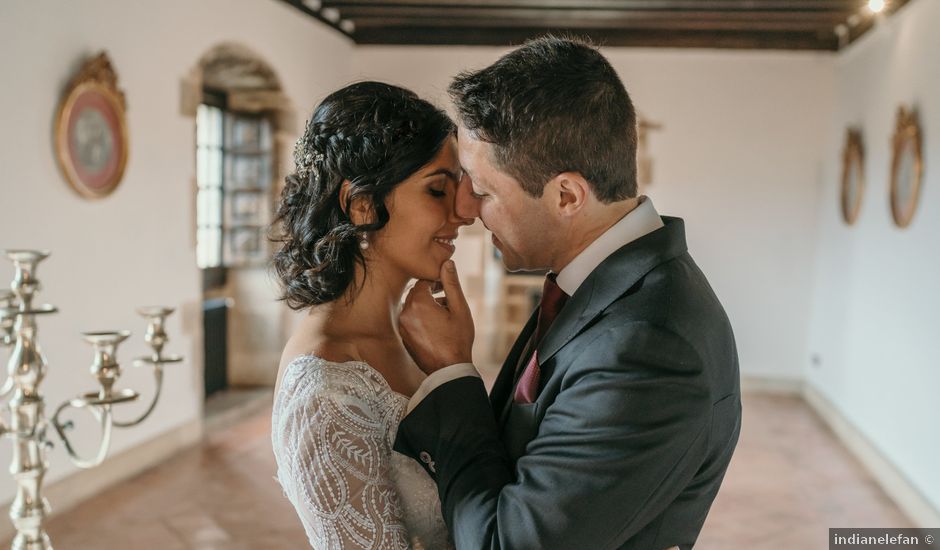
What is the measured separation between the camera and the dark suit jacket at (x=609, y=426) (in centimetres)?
127

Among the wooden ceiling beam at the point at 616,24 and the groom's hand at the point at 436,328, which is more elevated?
the wooden ceiling beam at the point at 616,24

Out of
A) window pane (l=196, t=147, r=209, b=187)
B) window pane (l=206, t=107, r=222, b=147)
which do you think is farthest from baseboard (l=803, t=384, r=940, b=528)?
window pane (l=206, t=107, r=222, b=147)

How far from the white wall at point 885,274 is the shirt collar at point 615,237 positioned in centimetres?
397

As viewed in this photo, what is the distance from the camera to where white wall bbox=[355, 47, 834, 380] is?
27.8 feet

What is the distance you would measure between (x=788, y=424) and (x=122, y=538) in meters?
5.26

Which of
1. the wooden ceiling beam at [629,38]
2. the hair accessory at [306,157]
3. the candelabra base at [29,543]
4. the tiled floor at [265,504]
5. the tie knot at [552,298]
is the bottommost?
the tiled floor at [265,504]

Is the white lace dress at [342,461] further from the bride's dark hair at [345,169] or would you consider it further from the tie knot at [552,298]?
the tie knot at [552,298]

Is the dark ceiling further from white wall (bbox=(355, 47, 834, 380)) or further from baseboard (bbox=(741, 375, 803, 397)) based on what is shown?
baseboard (bbox=(741, 375, 803, 397))

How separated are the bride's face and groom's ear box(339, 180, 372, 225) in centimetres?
4

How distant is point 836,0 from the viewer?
647 centimetres

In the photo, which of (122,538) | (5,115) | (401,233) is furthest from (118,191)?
(401,233)

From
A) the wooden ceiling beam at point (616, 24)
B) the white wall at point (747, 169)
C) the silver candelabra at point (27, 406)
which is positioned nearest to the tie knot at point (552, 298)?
the silver candelabra at point (27, 406)

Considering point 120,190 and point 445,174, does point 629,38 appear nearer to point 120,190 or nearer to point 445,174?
point 120,190

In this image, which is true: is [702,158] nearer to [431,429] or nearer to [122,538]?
[122,538]
